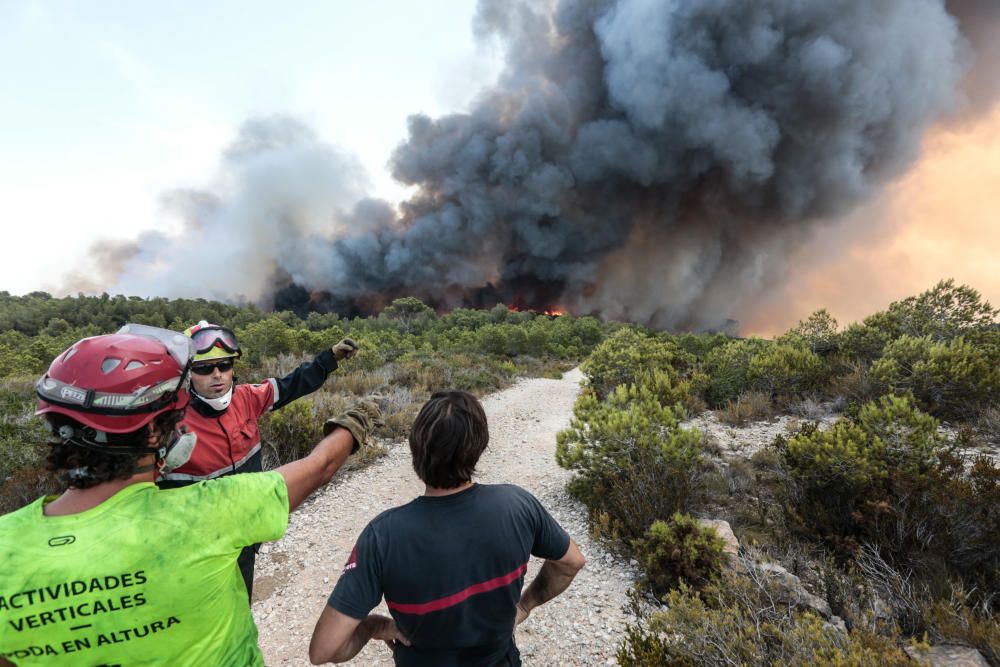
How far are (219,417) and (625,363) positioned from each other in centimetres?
657

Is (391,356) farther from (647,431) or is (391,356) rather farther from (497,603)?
(497,603)

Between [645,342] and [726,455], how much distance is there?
448 cm

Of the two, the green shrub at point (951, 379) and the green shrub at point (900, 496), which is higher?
the green shrub at point (951, 379)

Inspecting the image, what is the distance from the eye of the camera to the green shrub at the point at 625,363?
25.2 ft

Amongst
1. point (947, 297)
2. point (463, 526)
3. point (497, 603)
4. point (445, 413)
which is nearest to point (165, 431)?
point (445, 413)

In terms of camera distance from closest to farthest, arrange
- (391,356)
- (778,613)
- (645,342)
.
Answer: (778,613) < (645,342) < (391,356)

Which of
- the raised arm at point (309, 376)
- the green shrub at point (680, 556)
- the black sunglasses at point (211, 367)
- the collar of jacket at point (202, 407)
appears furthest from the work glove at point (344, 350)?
the green shrub at point (680, 556)

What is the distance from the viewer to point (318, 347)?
13.4 m

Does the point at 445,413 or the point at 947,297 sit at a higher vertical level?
the point at 947,297

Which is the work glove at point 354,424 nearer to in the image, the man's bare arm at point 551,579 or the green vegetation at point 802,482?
the man's bare arm at point 551,579

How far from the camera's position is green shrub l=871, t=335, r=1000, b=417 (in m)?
5.16

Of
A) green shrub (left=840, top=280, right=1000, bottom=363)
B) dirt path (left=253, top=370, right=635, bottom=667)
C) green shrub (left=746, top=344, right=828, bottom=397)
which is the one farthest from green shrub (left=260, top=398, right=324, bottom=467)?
green shrub (left=840, top=280, right=1000, bottom=363)

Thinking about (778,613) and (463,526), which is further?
(778,613)

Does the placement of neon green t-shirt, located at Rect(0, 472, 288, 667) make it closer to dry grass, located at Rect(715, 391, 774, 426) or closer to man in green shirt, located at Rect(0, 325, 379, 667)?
man in green shirt, located at Rect(0, 325, 379, 667)
